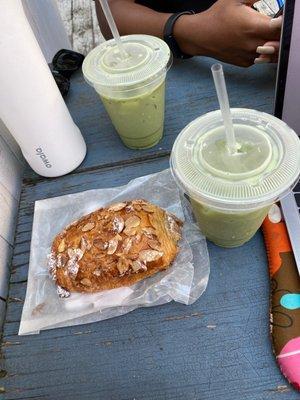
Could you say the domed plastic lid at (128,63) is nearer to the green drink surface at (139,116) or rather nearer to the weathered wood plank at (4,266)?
the green drink surface at (139,116)

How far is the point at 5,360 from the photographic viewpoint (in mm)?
504

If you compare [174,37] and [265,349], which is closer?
[265,349]

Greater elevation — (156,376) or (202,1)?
(202,1)

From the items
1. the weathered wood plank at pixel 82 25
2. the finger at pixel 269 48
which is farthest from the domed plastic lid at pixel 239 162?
the weathered wood plank at pixel 82 25

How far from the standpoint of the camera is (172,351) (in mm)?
474

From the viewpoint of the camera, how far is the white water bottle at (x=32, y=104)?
0.50 m

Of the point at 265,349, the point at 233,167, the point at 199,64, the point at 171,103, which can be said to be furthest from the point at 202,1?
the point at 265,349

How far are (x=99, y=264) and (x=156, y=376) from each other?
0.55 ft

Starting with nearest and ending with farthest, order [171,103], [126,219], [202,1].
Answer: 1. [126,219]
2. [171,103]
3. [202,1]

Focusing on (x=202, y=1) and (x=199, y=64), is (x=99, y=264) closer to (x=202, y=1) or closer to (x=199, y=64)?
(x=199, y=64)

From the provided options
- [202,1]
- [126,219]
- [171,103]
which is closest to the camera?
[126,219]

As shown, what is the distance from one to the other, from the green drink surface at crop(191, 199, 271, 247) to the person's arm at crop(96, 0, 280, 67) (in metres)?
0.40

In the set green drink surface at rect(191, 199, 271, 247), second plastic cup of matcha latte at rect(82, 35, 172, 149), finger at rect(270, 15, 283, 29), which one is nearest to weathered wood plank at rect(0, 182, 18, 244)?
second plastic cup of matcha latte at rect(82, 35, 172, 149)

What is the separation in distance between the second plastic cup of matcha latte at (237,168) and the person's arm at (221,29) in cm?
30
